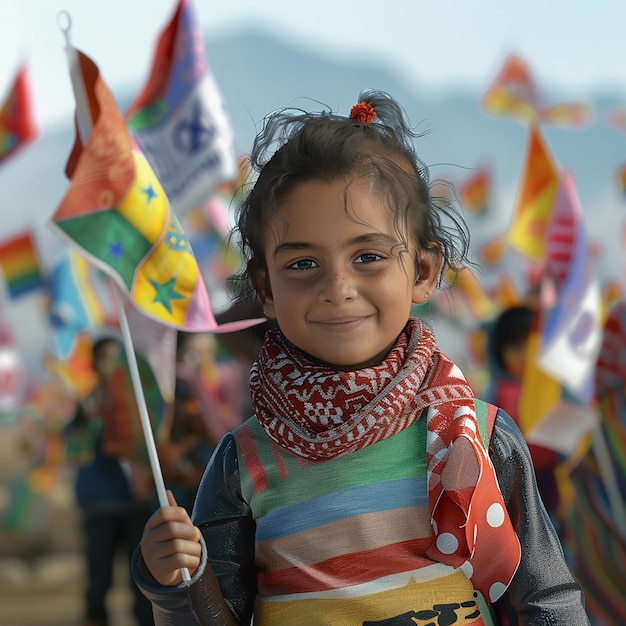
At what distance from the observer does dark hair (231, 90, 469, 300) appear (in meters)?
1.55

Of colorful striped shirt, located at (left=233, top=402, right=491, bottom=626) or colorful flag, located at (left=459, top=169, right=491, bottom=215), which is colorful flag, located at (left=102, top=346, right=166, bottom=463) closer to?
colorful striped shirt, located at (left=233, top=402, right=491, bottom=626)

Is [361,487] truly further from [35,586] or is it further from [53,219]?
[35,586]

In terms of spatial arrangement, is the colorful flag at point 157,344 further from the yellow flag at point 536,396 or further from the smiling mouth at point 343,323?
the smiling mouth at point 343,323

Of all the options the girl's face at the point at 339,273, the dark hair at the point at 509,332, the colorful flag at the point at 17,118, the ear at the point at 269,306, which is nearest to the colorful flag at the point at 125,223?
the ear at the point at 269,306

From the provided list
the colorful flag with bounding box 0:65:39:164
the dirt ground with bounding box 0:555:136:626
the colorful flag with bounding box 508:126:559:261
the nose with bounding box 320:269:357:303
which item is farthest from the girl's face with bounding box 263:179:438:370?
the dirt ground with bounding box 0:555:136:626

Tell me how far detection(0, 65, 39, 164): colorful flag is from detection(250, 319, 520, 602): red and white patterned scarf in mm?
5075

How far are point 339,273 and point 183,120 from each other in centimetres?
283

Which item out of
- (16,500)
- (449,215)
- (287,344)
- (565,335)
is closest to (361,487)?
(287,344)

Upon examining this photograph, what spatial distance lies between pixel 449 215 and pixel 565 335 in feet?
9.94

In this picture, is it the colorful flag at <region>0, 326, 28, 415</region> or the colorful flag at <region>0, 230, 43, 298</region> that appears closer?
the colorful flag at <region>0, 230, 43, 298</region>

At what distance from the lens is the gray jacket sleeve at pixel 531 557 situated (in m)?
1.51

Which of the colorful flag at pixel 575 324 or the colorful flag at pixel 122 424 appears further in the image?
the colorful flag at pixel 122 424

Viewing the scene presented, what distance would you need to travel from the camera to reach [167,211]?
1738 mm

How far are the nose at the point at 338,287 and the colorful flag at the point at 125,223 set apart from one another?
19cm
